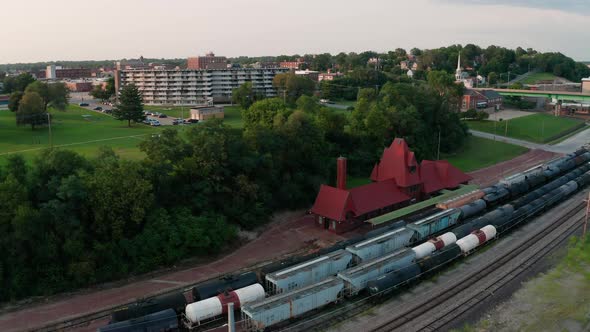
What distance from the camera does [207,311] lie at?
26984mm

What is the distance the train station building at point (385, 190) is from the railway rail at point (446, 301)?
12062mm

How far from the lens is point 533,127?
101500mm

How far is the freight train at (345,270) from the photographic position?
26.9 meters

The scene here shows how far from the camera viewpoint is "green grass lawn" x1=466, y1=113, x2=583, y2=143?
93.6 metres

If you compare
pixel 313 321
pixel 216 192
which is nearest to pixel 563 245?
pixel 313 321

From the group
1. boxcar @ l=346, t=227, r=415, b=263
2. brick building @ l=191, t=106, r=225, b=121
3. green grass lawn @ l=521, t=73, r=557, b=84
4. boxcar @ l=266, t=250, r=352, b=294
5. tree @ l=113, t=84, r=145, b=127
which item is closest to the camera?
boxcar @ l=266, t=250, r=352, b=294

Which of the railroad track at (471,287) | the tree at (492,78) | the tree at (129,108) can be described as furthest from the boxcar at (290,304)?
the tree at (492,78)

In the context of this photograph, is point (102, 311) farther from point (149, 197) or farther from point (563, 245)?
point (563, 245)

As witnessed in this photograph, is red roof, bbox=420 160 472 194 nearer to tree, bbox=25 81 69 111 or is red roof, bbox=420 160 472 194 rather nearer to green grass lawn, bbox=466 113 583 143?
green grass lawn, bbox=466 113 583 143

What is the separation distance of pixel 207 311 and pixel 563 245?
30.8 m

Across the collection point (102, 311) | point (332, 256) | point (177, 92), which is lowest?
point (102, 311)

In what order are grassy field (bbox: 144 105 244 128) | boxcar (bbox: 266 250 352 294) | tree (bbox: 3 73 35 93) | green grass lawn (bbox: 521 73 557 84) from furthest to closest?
green grass lawn (bbox: 521 73 557 84) < tree (bbox: 3 73 35 93) < grassy field (bbox: 144 105 244 128) < boxcar (bbox: 266 250 352 294)

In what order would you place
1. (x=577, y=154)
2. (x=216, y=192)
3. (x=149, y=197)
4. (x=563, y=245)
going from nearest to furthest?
(x=149, y=197)
(x=563, y=245)
(x=216, y=192)
(x=577, y=154)

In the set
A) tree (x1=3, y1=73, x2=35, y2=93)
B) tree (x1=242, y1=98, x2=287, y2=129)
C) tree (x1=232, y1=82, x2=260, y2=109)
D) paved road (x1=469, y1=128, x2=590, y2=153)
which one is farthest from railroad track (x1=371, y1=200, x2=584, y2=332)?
tree (x1=3, y1=73, x2=35, y2=93)
